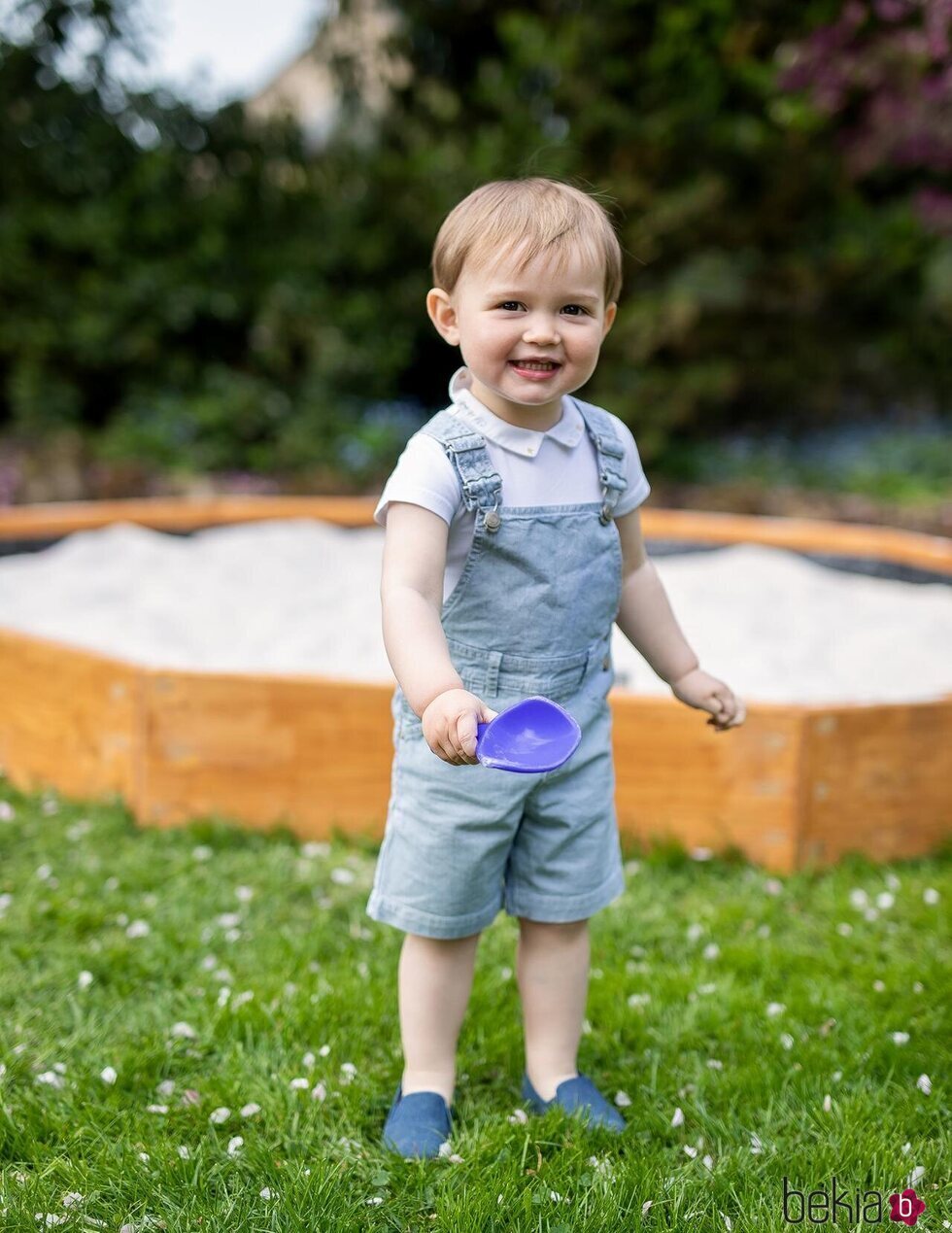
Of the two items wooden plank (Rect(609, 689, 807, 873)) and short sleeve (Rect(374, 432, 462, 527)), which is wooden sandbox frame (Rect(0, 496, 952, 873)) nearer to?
wooden plank (Rect(609, 689, 807, 873))

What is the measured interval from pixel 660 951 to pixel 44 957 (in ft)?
3.74

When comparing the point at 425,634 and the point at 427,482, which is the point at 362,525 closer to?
the point at 427,482

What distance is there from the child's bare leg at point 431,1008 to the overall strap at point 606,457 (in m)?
0.67

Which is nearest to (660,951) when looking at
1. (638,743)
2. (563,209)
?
(638,743)

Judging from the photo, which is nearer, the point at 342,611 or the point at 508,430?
the point at 508,430

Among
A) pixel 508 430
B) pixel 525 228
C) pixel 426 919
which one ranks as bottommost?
pixel 426 919

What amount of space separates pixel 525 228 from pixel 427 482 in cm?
35

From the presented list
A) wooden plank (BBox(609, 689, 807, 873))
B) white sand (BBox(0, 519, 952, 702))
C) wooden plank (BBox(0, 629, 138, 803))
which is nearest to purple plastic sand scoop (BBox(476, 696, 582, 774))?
wooden plank (BBox(609, 689, 807, 873))

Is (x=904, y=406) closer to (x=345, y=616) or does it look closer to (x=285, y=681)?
(x=345, y=616)

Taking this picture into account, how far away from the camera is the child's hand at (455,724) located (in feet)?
4.38

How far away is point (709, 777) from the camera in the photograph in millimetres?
2697

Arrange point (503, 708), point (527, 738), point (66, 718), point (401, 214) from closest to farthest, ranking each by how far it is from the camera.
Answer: point (527, 738), point (503, 708), point (66, 718), point (401, 214)

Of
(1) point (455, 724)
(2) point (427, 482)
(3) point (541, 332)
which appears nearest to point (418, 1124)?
(1) point (455, 724)

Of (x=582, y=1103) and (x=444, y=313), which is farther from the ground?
(x=444, y=313)
